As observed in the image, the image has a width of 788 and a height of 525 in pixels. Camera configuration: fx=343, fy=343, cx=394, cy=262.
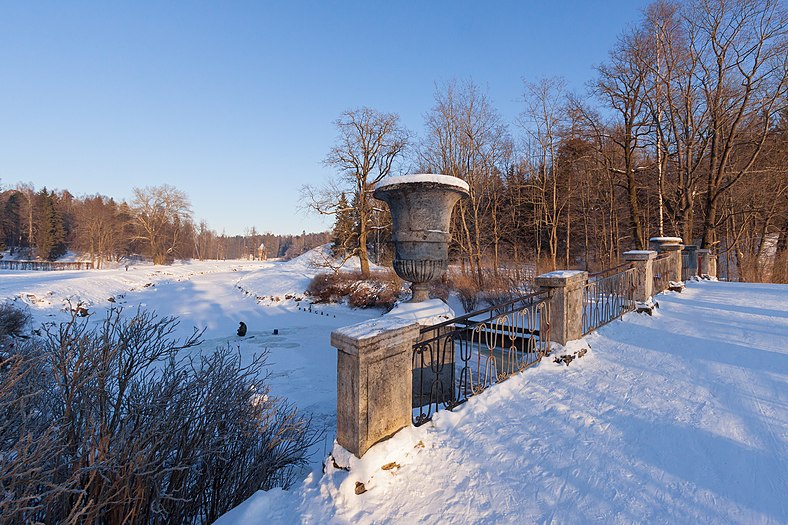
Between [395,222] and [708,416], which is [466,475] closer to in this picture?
[708,416]

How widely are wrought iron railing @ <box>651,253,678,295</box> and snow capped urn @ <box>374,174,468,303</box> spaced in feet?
22.4

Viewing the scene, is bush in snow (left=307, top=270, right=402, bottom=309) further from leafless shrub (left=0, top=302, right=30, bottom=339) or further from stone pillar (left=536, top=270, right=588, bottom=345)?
stone pillar (left=536, top=270, right=588, bottom=345)

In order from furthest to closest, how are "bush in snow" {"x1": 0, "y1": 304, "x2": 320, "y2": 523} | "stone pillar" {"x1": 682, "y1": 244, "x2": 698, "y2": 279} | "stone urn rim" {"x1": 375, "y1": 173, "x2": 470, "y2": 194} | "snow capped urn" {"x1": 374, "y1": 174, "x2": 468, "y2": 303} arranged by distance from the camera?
"stone pillar" {"x1": 682, "y1": 244, "x2": 698, "y2": 279} → "snow capped urn" {"x1": 374, "y1": 174, "x2": 468, "y2": 303} → "stone urn rim" {"x1": 375, "y1": 173, "x2": 470, "y2": 194} → "bush in snow" {"x1": 0, "y1": 304, "x2": 320, "y2": 523}

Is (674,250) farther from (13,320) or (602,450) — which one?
(13,320)

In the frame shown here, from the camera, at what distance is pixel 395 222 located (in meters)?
5.32

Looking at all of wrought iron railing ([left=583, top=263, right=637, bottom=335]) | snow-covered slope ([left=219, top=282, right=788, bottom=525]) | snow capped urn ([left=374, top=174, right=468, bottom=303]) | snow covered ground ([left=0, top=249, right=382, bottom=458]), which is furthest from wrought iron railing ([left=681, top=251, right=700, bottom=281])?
snow covered ground ([left=0, top=249, right=382, bottom=458])

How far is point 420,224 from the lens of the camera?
16.7 ft

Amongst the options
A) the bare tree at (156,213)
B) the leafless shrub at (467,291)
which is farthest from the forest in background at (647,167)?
the bare tree at (156,213)

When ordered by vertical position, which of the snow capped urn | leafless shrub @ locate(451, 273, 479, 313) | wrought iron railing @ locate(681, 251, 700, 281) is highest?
the snow capped urn

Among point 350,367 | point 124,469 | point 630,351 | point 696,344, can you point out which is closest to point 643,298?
point 696,344

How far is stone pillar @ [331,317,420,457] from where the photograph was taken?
100 inches

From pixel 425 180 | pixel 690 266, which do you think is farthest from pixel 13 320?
pixel 690 266

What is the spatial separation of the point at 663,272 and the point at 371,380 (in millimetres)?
9788

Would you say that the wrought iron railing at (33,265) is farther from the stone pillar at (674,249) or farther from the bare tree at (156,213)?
the stone pillar at (674,249)
